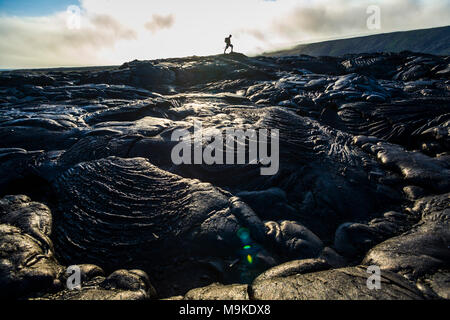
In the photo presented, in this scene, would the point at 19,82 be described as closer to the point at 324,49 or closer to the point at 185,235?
the point at 185,235

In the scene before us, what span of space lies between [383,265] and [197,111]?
497 centimetres

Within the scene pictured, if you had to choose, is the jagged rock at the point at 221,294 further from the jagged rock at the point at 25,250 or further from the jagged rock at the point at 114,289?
the jagged rock at the point at 25,250

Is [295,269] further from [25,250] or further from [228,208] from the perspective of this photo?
[25,250]

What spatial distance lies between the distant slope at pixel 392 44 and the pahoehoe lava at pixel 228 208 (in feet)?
153

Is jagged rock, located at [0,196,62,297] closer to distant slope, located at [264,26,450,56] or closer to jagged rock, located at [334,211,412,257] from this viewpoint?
jagged rock, located at [334,211,412,257]

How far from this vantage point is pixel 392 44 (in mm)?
43906

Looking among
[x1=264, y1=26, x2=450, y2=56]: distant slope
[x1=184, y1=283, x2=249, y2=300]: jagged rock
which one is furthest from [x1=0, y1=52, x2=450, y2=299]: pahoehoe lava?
[x1=264, y1=26, x2=450, y2=56]: distant slope

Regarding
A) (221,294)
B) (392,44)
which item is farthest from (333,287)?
(392,44)

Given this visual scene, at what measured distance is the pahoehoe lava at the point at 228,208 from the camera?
71.6 inches

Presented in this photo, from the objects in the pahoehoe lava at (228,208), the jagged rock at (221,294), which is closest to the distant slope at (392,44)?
the pahoehoe lava at (228,208)

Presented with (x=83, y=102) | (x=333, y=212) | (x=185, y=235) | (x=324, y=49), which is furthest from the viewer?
(x=324, y=49)
